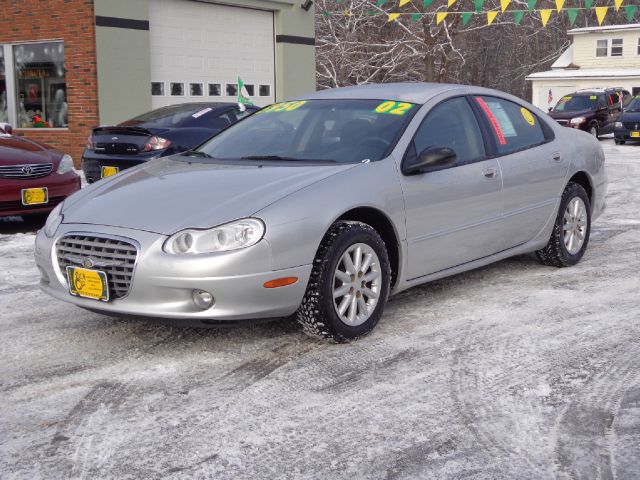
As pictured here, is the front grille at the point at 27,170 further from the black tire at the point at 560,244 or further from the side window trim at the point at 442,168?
the black tire at the point at 560,244

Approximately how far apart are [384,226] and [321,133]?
845mm

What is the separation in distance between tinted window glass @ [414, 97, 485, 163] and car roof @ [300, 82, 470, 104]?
0.12 metres

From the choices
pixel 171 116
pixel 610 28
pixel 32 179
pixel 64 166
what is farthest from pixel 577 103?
pixel 32 179

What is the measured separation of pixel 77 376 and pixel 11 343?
813 millimetres

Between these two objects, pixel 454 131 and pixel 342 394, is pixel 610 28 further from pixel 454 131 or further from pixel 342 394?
pixel 342 394

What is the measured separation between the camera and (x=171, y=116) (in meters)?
11.4

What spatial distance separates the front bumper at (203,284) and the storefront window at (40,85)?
43.3 feet

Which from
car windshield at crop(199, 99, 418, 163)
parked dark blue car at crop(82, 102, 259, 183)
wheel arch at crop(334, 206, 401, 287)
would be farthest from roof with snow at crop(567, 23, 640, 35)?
wheel arch at crop(334, 206, 401, 287)

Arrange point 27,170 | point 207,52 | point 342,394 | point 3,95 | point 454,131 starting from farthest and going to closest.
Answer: point 207,52 → point 3,95 → point 27,170 → point 454,131 → point 342,394

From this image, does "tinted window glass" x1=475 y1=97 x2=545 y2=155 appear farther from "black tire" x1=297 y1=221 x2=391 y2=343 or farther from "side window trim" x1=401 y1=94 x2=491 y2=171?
"black tire" x1=297 y1=221 x2=391 y2=343

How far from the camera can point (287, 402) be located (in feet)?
12.9

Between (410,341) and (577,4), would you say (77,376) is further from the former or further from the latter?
(577,4)

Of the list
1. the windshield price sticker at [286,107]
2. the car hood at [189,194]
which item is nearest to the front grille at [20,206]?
the windshield price sticker at [286,107]

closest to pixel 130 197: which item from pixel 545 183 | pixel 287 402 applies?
pixel 287 402
